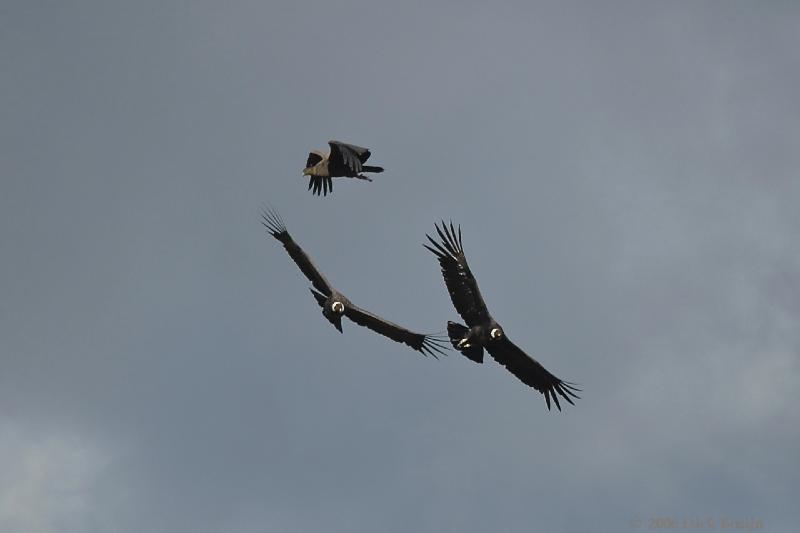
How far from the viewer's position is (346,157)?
4462 centimetres

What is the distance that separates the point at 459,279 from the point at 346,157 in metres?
5.11

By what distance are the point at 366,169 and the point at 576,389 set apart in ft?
29.0

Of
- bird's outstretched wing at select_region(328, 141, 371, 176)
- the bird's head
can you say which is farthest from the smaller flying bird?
the bird's head

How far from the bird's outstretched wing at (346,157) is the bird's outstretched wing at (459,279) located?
2955mm

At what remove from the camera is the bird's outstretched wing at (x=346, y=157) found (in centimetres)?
4456

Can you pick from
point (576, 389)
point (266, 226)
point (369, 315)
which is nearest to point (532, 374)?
point (576, 389)

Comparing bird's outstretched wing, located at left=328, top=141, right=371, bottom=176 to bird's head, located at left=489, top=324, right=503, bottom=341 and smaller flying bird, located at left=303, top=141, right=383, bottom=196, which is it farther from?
bird's head, located at left=489, top=324, right=503, bottom=341

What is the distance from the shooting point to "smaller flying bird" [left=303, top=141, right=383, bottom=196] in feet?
148

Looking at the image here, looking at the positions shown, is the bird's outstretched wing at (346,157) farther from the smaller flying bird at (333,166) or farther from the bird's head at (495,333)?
the bird's head at (495,333)

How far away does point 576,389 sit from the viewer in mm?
48344

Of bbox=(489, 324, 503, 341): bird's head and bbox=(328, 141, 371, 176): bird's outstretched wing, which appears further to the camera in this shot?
bbox=(489, 324, 503, 341): bird's head

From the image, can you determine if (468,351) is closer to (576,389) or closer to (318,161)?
(576,389)

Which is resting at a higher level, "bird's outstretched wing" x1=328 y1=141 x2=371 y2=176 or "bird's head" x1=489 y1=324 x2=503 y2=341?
"bird's outstretched wing" x1=328 y1=141 x2=371 y2=176

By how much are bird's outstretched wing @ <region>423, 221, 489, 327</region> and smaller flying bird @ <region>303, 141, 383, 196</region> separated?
283 centimetres
